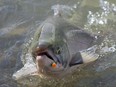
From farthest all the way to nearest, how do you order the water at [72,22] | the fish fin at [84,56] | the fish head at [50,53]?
the water at [72,22]
the fish fin at [84,56]
the fish head at [50,53]

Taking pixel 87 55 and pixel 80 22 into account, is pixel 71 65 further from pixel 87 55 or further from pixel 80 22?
pixel 80 22

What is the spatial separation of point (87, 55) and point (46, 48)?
102 cm

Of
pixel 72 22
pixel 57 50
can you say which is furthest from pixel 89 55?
pixel 57 50

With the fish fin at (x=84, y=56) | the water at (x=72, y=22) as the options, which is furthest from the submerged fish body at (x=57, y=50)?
the water at (x=72, y=22)

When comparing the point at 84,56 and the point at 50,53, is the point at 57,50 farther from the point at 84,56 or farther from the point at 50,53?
the point at 84,56

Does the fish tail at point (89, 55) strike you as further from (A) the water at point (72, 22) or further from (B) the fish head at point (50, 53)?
(B) the fish head at point (50, 53)

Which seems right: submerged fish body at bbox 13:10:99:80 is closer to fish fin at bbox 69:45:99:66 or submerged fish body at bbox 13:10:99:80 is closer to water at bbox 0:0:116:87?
fish fin at bbox 69:45:99:66

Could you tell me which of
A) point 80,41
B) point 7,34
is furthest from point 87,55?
point 7,34

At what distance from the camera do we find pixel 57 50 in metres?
3.12

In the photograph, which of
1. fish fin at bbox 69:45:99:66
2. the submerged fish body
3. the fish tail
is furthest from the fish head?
the fish tail

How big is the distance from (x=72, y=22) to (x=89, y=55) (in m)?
0.75

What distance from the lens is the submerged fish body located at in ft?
9.85

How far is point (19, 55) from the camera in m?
4.27

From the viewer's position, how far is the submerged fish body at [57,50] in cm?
300
